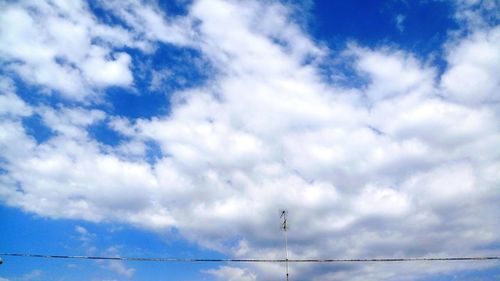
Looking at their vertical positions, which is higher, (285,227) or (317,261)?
(285,227)

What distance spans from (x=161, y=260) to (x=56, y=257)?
7.59m

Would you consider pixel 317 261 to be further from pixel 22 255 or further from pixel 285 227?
pixel 22 255

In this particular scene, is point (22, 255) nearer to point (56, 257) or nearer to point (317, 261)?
point (56, 257)

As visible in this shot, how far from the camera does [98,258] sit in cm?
2394

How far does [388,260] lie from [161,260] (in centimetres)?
1659

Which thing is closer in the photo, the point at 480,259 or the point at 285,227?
the point at 480,259

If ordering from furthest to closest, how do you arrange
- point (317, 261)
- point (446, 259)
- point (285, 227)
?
1. point (285, 227)
2. point (317, 261)
3. point (446, 259)

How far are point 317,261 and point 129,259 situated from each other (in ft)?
45.7

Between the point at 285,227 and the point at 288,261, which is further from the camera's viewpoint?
the point at 285,227

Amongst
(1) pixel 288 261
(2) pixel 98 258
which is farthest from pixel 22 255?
(1) pixel 288 261

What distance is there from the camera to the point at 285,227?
30.1 metres

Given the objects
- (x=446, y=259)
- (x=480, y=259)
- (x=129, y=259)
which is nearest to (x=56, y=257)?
(x=129, y=259)

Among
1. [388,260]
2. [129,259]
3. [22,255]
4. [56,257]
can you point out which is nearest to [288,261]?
Result: [388,260]

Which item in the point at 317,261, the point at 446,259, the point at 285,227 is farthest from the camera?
the point at 285,227
